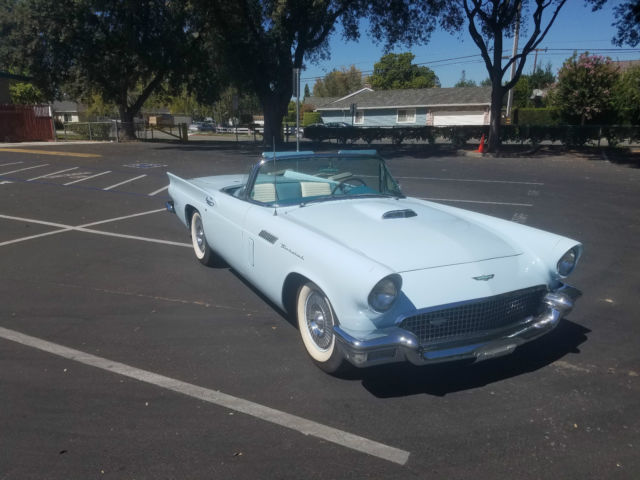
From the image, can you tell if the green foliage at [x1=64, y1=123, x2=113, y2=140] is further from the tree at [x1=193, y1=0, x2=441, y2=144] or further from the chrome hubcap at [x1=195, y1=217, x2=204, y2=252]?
the chrome hubcap at [x1=195, y1=217, x2=204, y2=252]

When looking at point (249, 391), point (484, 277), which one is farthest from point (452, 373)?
point (249, 391)

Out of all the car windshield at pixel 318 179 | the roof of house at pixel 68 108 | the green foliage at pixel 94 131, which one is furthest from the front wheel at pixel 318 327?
the roof of house at pixel 68 108

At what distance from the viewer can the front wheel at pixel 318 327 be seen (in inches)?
131

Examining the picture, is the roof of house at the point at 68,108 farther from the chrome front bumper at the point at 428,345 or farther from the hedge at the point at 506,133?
the chrome front bumper at the point at 428,345

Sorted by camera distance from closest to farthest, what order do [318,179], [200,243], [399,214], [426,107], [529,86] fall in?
[399,214] → [318,179] → [200,243] → [426,107] → [529,86]

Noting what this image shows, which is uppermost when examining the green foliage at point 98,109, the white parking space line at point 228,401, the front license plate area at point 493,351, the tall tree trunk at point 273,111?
the green foliage at point 98,109

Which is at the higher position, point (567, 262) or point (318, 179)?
point (318, 179)

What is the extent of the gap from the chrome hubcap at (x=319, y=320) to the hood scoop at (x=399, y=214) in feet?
3.03

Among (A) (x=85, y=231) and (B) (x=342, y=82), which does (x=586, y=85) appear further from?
(B) (x=342, y=82)

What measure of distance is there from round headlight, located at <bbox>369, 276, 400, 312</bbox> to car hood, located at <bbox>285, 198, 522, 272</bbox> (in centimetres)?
21

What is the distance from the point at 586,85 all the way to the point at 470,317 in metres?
28.7

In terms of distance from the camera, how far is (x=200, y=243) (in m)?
5.88

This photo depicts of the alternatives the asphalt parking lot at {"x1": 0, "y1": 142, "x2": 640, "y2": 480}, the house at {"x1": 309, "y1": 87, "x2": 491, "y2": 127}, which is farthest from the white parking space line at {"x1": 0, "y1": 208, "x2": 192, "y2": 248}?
the house at {"x1": 309, "y1": 87, "x2": 491, "y2": 127}

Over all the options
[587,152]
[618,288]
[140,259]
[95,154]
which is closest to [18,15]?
[95,154]
